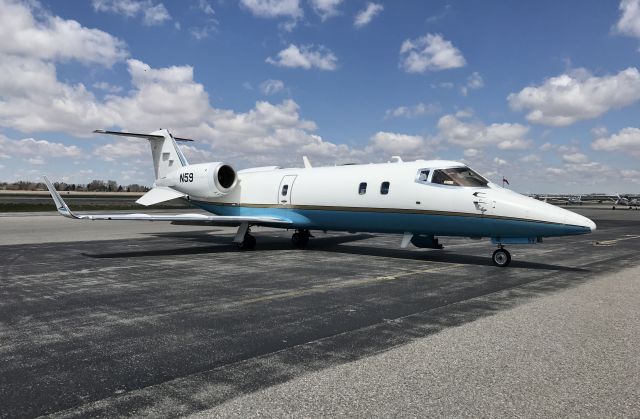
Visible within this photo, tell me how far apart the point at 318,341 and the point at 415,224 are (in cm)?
747

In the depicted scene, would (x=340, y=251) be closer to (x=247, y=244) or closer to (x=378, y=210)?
(x=378, y=210)

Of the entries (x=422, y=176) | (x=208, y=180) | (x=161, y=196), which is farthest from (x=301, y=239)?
(x=161, y=196)

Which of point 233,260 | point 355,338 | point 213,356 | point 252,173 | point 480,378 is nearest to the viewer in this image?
point 480,378

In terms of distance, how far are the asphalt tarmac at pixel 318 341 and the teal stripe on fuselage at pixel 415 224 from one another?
38.2 inches

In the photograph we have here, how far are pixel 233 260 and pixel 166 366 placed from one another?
27.7 ft

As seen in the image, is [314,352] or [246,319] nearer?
[314,352]

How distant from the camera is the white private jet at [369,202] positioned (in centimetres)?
1090

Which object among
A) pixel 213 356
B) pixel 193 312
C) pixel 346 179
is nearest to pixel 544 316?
pixel 213 356

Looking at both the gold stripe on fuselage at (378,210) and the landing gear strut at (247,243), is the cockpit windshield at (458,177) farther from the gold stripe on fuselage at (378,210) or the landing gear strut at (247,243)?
the landing gear strut at (247,243)

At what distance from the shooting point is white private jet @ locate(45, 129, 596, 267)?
10898mm

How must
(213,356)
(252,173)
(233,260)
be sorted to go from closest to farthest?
1. (213,356)
2. (233,260)
3. (252,173)

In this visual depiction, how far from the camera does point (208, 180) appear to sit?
57.5ft

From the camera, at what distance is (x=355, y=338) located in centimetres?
557

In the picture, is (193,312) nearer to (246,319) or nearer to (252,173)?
(246,319)
